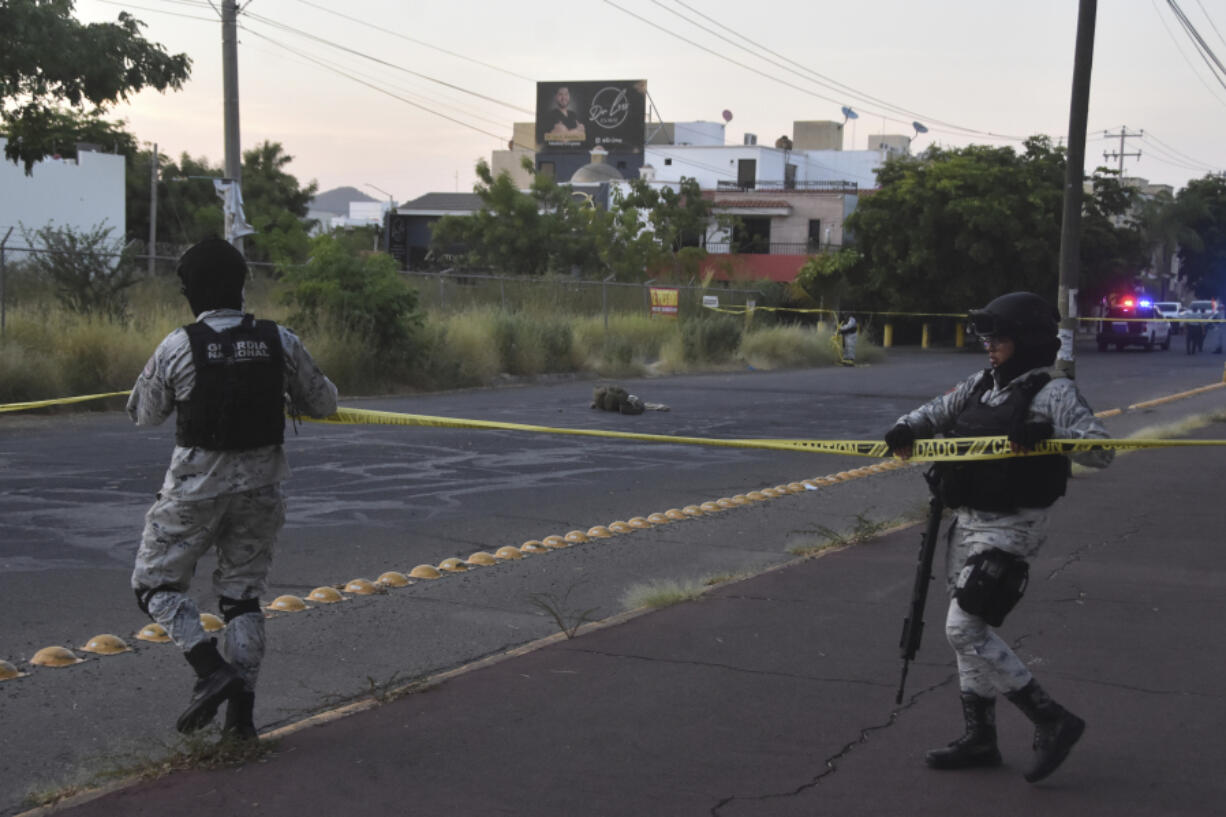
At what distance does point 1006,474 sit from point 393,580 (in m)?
4.13

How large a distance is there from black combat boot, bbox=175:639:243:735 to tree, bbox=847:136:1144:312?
146 ft

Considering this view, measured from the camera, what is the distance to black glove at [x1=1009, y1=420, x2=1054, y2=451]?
14.5 ft

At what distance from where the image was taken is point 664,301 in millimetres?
36500

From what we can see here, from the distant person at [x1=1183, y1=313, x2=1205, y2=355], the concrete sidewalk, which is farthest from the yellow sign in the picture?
the concrete sidewalk

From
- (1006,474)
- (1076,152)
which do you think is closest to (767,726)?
(1006,474)

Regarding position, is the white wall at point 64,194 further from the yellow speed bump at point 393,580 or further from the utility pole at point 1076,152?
the yellow speed bump at point 393,580

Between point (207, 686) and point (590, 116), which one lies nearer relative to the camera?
point (207, 686)

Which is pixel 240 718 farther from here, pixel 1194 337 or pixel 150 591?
pixel 1194 337

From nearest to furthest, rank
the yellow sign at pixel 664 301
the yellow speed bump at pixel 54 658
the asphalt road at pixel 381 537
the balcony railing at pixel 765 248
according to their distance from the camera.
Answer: the asphalt road at pixel 381 537 → the yellow speed bump at pixel 54 658 → the yellow sign at pixel 664 301 → the balcony railing at pixel 765 248

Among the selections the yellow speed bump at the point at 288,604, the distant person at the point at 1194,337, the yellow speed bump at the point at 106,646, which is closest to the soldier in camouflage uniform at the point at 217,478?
the yellow speed bump at the point at 106,646

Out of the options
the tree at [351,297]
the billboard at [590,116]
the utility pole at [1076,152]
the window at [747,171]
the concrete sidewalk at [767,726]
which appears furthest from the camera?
the billboard at [590,116]

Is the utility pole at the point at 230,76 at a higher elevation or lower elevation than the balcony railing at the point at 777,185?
lower

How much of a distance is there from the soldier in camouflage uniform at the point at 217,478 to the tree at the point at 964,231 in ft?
145

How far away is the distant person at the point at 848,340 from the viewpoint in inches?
1444
